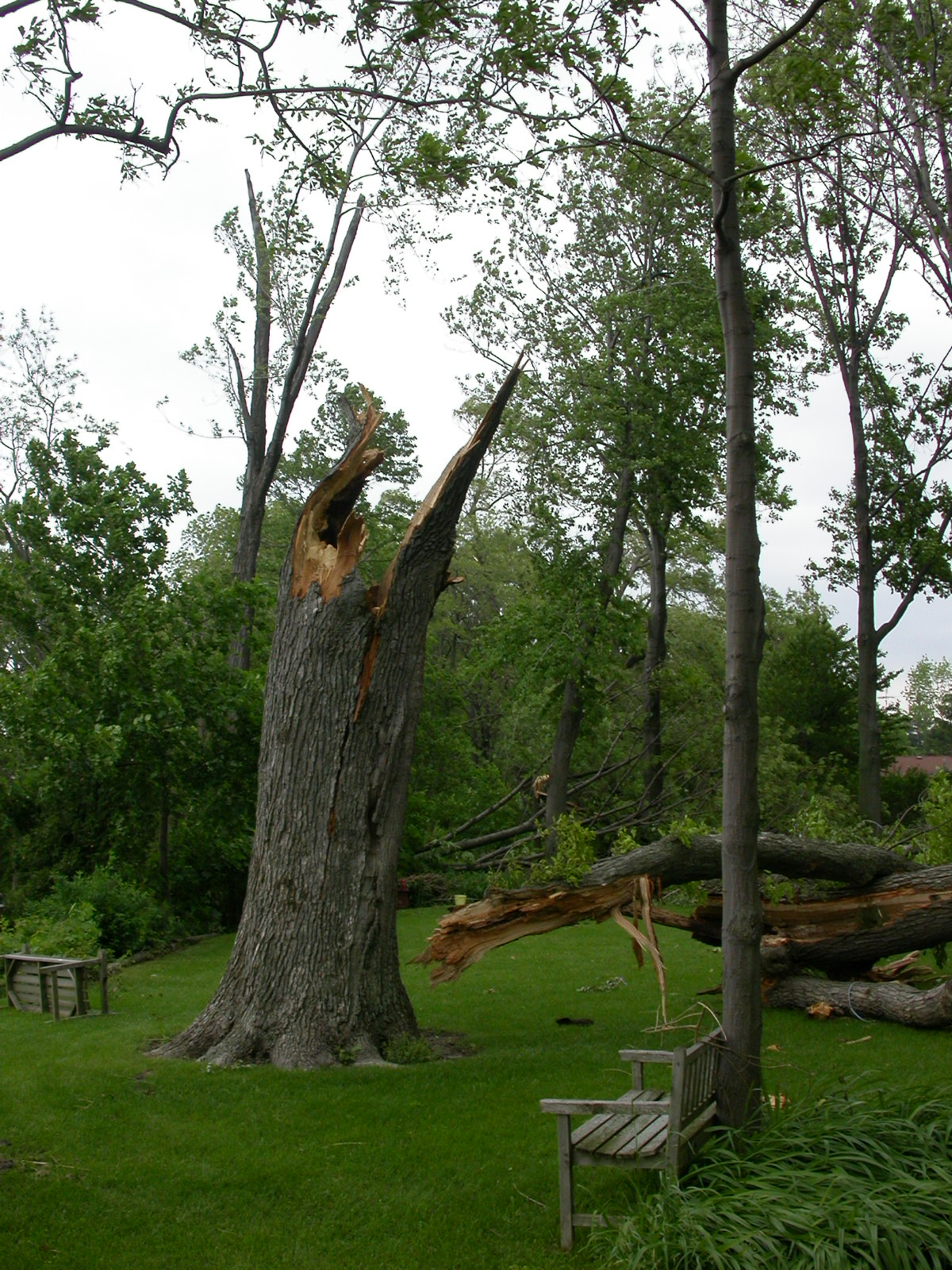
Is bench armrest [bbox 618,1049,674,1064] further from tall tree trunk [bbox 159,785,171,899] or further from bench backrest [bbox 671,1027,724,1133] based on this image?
tall tree trunk [bbox 159,785,171,899]

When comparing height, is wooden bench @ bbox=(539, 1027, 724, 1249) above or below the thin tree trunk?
below

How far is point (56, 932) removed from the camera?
12.3 meters

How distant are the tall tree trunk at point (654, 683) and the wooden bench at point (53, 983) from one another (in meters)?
13.6

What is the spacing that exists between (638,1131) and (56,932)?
9.01 m

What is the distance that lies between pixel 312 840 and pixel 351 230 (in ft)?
57.2

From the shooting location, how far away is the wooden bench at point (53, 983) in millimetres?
10000

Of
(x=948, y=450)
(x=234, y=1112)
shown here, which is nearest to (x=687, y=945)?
(x=234, y=1112)

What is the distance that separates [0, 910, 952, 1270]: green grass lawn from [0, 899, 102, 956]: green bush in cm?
207

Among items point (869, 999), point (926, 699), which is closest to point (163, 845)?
point (869, 999)

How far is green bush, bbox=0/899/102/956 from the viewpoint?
12.0 metres

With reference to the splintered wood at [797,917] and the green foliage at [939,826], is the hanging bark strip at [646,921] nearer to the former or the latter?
the splintered wood at [797,917]

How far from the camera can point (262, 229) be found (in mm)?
22875

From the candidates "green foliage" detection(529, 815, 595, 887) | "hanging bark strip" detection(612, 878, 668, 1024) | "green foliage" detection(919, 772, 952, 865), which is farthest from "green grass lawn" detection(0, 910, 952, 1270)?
"green foliage" detection(919, 772, 952, 865)

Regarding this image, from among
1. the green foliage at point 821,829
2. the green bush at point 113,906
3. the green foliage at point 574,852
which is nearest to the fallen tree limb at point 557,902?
the green foliage at point 574,852
